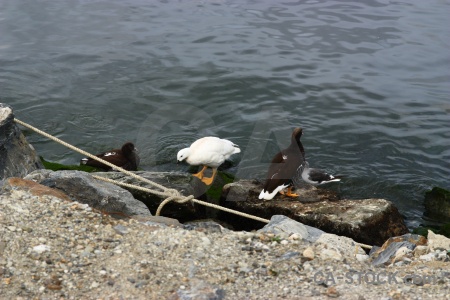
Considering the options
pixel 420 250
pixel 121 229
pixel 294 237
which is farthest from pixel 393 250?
pixel 121 229

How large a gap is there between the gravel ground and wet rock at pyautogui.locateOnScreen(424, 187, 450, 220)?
4.32 metres

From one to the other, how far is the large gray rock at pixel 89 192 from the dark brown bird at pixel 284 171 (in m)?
2.48

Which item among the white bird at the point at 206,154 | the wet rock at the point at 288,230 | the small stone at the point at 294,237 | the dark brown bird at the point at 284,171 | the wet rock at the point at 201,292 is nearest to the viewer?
the wet rock at the point at 201,292

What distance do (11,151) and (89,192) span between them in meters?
2.03

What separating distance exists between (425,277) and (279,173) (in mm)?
4308

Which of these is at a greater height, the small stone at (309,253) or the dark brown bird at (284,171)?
the small stone at (309,253)

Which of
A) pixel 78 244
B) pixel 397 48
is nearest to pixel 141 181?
pixel 78 244

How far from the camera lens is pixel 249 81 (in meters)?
14.9

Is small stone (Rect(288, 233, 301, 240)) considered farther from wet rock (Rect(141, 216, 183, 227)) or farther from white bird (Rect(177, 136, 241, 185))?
white bird (Rect(177, 136, 241, 185))

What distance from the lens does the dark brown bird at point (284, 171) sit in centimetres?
912

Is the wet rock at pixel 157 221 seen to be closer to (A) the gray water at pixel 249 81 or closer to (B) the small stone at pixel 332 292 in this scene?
(B) the small stone at pixel 332 292

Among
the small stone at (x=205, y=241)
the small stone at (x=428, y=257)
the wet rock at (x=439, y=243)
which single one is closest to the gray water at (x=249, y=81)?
the wet rock at (x=439, y=243)

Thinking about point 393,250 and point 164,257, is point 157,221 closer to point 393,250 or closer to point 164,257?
point 164,257

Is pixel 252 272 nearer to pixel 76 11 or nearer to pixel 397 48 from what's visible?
pixel 397 48
